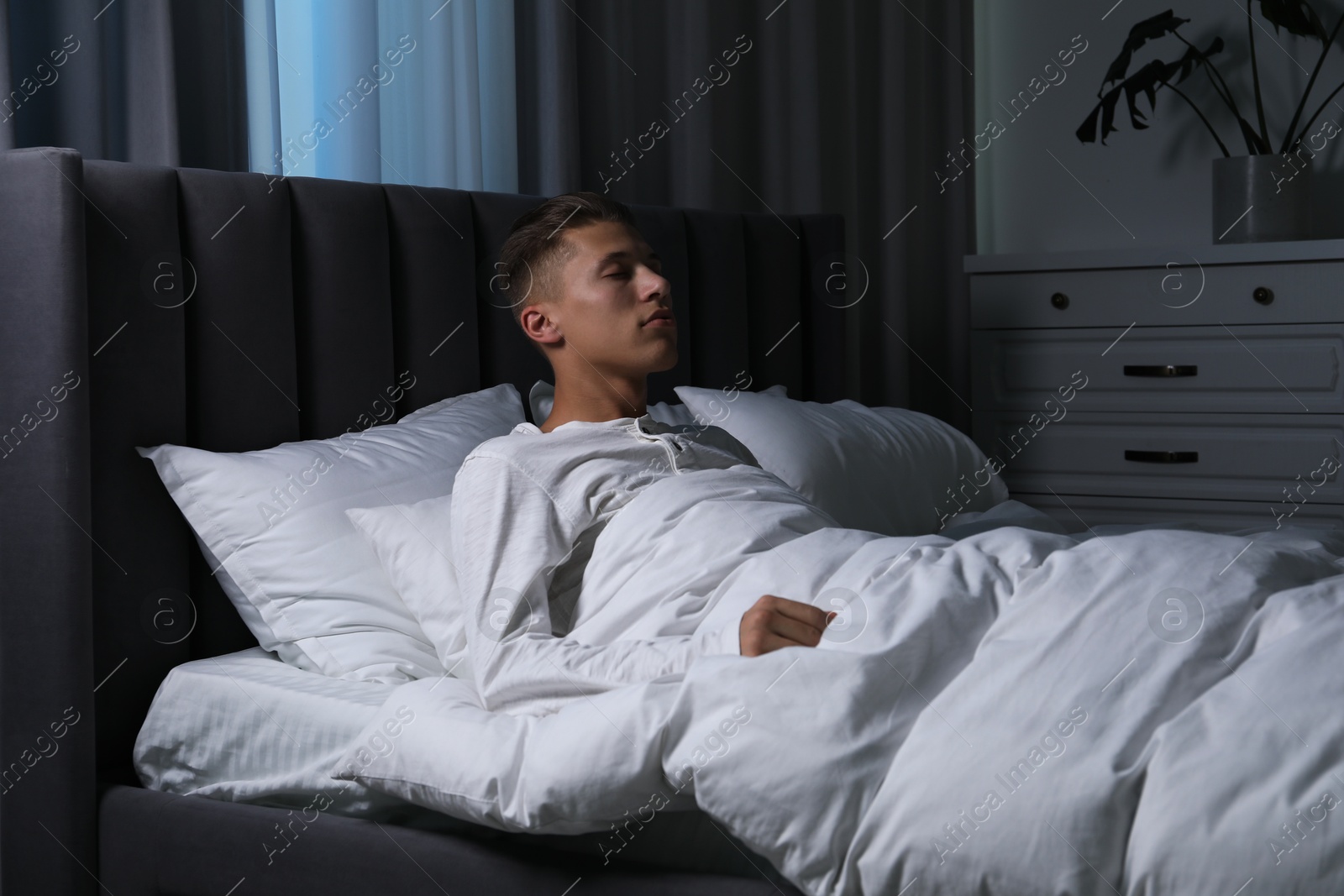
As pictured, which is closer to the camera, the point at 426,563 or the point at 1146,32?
the point at 426,563

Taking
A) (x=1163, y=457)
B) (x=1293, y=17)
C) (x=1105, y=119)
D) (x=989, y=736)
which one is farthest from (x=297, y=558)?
(x=1293, y=17)

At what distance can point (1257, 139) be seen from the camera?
273cm

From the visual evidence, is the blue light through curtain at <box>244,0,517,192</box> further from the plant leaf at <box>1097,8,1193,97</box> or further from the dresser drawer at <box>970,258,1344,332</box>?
the plant leaf at <box>1097,8,1193,97</box>

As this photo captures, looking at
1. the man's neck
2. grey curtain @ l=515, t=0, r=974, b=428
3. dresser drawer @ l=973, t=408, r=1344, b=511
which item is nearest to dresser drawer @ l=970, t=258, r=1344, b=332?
dresser drawer @ l=973, t=408, r=1344, b=511

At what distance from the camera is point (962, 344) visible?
3139 millimetres

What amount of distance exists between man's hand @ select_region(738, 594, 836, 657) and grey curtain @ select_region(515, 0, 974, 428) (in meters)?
1.25

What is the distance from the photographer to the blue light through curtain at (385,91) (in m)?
1.67

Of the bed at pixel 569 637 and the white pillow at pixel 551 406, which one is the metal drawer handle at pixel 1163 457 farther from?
the white pillow at pixel 551 406

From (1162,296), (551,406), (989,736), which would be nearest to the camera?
(989,736)

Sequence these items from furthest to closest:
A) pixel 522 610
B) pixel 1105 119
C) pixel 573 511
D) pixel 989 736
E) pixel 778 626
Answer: pixel 1105 119, pixel 573 511, pixel 522 610, pixel 778 626, pixel 989 736

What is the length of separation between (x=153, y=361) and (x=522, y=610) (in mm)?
541

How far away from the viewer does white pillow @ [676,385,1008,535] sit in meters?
1.78

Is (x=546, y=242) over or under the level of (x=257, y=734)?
over

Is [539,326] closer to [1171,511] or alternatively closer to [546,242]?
[546,242]
